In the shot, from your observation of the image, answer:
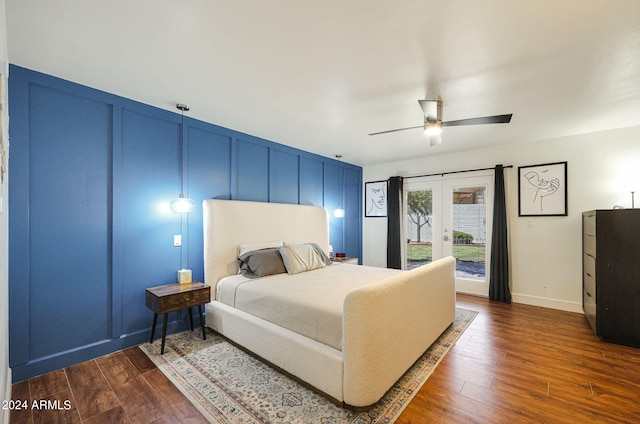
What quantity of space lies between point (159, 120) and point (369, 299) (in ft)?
9.64

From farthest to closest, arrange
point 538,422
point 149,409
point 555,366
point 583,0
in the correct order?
point 555,366 < point 149,409 < point 538,422 < point 583,0

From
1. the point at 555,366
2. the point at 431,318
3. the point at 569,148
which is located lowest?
the point at 555,366

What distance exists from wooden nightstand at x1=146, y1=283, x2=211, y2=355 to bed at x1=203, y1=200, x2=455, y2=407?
0.26 meters

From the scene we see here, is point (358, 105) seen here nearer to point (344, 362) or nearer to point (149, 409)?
point (344, 362)

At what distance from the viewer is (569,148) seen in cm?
396

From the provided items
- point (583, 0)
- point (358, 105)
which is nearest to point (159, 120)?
point (358, 105)

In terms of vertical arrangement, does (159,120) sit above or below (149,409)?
above

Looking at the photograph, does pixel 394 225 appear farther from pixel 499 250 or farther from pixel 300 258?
pixel 300 258

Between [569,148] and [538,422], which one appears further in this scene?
[569,148]

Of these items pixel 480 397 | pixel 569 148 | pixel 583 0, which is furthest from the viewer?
pixel 569 148

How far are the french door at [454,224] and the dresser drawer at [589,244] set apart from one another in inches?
45.7

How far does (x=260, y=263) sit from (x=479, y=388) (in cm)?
238

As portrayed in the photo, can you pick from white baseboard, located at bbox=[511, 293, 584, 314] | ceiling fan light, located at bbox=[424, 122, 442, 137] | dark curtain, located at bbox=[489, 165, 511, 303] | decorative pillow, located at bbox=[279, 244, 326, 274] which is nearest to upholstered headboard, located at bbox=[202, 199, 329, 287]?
decorative pillow, located at bbox=[279, 244, 326, 274]

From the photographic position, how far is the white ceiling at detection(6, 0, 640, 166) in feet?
5.30
